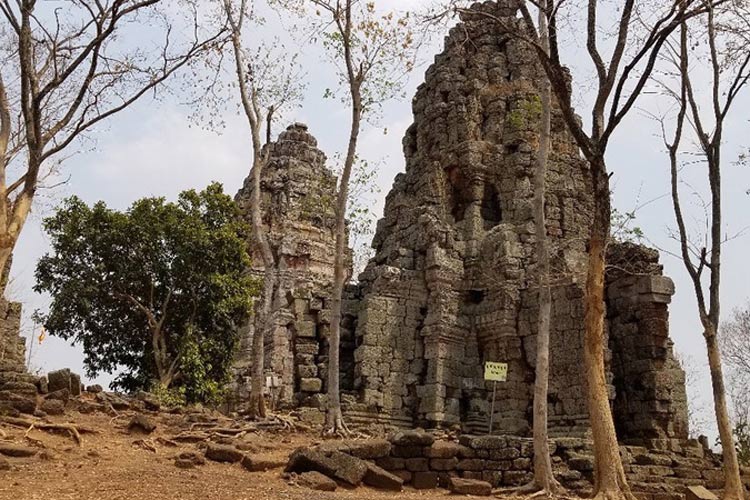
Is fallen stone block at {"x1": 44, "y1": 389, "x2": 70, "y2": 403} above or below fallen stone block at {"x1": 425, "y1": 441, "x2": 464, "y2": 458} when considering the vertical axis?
above

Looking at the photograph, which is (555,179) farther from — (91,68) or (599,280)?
(91,68)

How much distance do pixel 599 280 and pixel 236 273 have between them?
49.2 ft

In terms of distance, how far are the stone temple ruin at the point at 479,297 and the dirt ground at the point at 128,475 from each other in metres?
5.85

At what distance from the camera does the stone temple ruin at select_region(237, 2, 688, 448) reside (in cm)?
1905

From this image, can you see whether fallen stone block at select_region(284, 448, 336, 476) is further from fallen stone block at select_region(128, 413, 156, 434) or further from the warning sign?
the warning sign

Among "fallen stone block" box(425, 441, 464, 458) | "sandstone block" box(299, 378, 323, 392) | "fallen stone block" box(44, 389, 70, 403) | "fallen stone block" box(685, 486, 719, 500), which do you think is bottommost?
"fallen stone block" box(685, 486, 719, 500)

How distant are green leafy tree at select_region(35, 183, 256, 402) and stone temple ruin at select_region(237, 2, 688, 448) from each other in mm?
2762

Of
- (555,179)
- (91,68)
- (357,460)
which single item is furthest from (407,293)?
(91,68)

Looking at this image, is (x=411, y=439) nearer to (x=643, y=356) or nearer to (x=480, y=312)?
(x=480, y=312)

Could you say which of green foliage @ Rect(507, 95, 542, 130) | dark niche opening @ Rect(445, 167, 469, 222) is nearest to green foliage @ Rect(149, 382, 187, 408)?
dark niche opening @ Rect(445, 167, 469, 222)

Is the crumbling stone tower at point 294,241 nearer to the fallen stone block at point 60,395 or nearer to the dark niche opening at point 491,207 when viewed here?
the dark niche opening at point 491,207

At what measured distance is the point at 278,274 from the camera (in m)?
29.6

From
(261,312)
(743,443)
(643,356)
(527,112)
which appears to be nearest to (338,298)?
(261,312)

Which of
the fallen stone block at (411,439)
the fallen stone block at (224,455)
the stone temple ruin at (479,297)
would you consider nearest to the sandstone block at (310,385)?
the stone temple ruin at (479,297)
